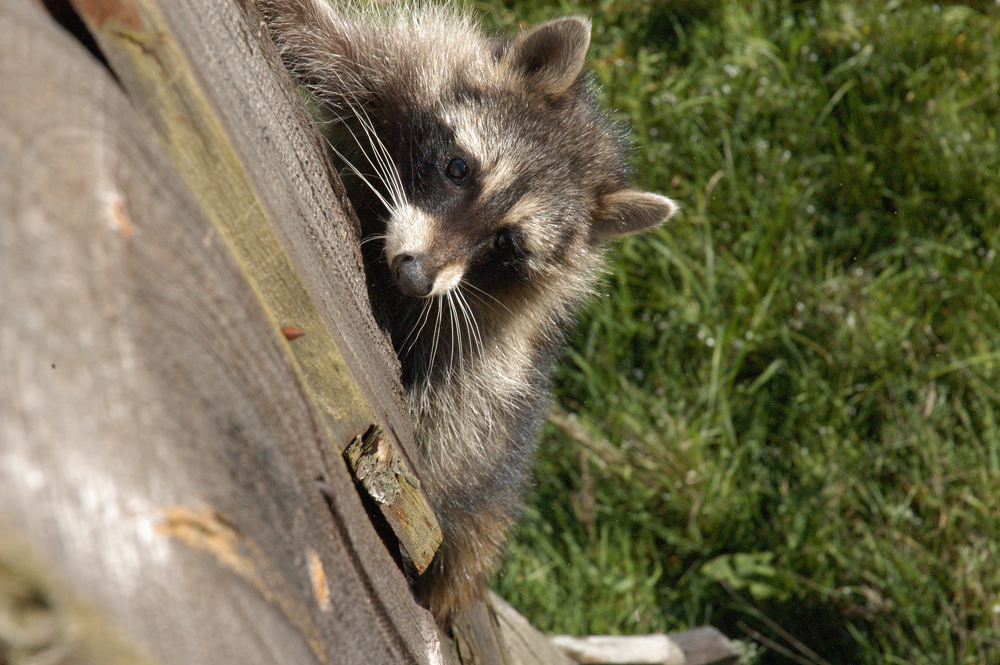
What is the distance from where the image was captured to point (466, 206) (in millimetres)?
2260

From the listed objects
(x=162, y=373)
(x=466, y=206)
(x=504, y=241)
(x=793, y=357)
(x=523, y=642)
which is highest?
(x=162, y=373)

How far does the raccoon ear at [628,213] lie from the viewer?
2.66 m

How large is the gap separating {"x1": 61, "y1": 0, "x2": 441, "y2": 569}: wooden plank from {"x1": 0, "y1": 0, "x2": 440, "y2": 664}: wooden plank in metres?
0.06

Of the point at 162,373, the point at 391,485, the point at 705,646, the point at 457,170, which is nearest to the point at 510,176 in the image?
the point at 457,170

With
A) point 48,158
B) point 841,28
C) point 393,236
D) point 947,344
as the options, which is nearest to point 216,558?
point 48,158

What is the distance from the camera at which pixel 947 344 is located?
375 centimetres

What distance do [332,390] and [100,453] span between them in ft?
1.82

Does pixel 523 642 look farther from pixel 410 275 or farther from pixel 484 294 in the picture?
pixel 410 275

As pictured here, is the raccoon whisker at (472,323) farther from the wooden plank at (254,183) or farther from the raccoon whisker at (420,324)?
the wooden plank at (254,183)

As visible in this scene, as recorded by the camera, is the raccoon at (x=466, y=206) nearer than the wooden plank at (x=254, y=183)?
No

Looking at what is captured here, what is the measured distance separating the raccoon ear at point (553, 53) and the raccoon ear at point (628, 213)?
380mm

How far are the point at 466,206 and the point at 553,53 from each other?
1.94 feet

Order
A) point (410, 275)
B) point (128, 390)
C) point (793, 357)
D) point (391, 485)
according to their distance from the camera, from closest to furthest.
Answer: point (128, 390) → point (391, 485) → point (410, 275) → point (793, 357)

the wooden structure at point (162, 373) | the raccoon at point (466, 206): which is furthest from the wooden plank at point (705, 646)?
the wooden structure at point (162, 373)
